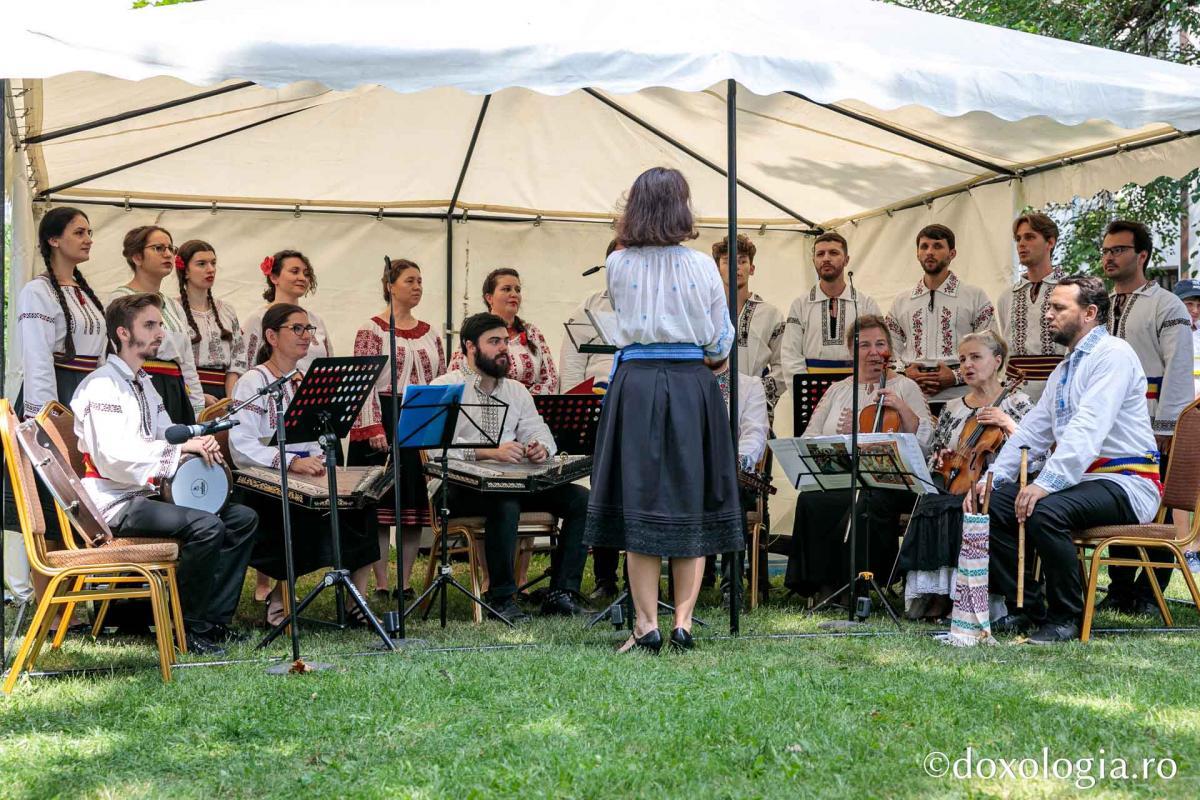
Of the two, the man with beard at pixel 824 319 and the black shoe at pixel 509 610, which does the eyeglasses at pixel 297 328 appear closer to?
the black shoe at pixel 509 610

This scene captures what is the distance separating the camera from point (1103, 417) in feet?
17.6

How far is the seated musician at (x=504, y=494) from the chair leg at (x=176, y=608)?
1.56 m

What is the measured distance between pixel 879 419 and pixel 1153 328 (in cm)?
152

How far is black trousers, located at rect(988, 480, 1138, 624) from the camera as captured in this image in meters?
5.35

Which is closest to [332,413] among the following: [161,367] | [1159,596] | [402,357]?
[161,367]

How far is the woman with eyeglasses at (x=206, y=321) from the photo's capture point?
736cm

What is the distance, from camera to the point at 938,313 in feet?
26.2

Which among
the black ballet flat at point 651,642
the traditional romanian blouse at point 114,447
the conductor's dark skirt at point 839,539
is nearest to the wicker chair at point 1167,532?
the conductor's dark skirt at point 839,539

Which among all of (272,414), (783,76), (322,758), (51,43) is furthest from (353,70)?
(322,758)

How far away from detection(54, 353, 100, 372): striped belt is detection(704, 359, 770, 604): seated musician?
10.1 feet

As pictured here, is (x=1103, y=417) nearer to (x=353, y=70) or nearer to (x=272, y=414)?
(x=353, y=70)

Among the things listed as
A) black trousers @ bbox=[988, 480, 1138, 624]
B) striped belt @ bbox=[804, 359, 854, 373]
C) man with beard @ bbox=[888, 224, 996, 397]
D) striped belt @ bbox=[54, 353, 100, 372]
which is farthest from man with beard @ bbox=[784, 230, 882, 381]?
striped belt @ bbox=[54, 353, 100, 372]

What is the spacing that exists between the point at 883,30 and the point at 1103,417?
194cm

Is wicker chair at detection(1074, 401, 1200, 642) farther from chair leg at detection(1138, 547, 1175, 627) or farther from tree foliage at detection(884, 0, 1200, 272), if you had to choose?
tree foliage at detection(884, 0, 1200, 272)
